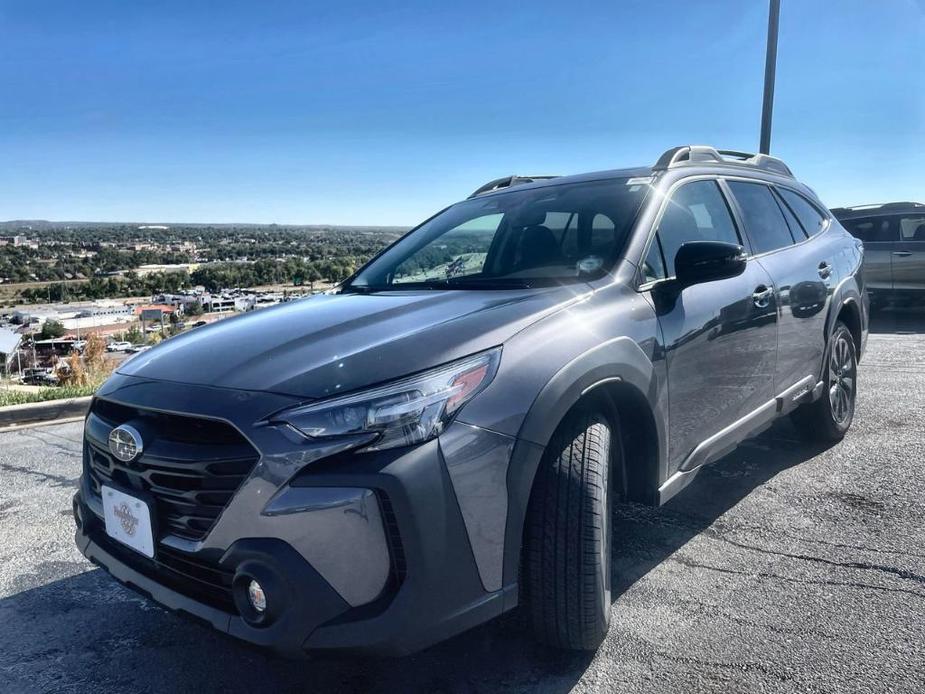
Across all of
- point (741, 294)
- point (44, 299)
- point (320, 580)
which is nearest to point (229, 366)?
point (320, 580)

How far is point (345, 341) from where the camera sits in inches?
88.0

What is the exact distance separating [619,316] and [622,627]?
110 centimetres

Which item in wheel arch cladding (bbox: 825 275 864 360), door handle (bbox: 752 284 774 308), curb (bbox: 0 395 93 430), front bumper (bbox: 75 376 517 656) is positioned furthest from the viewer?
curb (bbox: 0 395 93 430)

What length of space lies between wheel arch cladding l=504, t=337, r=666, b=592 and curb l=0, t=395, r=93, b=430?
4.95 meters

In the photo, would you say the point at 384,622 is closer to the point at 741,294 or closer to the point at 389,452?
the point at 389,452

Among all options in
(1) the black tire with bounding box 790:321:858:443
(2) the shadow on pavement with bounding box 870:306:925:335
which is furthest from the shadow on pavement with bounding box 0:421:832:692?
(2) the shadow on pavement with bounding box 870:306:925:335

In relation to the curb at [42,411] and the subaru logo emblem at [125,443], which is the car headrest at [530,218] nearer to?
the subaru logo emblem at [125,443]

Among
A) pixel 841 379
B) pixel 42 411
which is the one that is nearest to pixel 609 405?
pixel 841 379

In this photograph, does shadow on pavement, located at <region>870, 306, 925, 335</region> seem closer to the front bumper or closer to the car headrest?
the car headrest

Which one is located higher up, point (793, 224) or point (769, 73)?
point (769, 73)

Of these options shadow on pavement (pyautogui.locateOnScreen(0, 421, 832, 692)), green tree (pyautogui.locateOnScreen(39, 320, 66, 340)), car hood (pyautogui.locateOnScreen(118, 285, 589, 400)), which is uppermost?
car hood (pyautogui.locateOnScreen(118, 285, 589, 400))

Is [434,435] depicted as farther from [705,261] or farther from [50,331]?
[50,331]

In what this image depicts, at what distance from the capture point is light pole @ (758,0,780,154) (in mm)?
10078

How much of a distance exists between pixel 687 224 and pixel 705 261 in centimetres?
55
